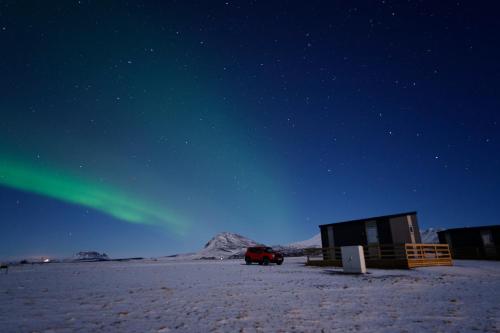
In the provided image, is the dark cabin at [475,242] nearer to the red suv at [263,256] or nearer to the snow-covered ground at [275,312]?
the red suv at [263,256]

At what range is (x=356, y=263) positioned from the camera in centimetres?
1734

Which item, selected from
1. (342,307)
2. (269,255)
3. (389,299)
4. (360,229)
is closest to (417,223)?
(360,229)

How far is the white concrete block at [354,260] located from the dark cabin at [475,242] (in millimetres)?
22949

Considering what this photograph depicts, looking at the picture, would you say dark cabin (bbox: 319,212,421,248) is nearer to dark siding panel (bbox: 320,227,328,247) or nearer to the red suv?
dark siding panel (bbox: 320,227,328,247)

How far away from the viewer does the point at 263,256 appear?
32250 millimetres

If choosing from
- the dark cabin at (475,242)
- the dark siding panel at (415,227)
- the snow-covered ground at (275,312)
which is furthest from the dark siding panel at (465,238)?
the snow-covered ground at (275,312)

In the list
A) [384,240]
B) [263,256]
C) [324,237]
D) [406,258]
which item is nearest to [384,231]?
[384,240]

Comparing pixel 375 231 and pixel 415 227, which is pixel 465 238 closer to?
pixel 415 227

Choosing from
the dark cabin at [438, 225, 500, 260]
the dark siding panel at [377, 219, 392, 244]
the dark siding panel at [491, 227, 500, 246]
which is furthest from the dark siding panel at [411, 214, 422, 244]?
the dark siding panel at [491, 227, 500, 246]

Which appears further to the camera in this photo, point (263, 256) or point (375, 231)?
point (263, 256)

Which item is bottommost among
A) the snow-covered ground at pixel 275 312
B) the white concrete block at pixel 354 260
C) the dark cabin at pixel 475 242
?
the snow-covered ground at pixel 275 312

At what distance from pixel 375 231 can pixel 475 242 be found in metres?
14.7

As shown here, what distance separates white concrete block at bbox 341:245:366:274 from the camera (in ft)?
56.4

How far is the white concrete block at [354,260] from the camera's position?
56.4ft
